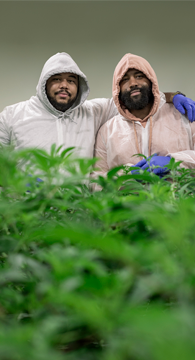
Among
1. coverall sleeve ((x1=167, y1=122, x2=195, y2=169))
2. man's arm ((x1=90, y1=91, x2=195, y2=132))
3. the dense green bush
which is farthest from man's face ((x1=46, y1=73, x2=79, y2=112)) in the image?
the dense green bush

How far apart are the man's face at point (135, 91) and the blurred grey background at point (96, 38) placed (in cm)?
156

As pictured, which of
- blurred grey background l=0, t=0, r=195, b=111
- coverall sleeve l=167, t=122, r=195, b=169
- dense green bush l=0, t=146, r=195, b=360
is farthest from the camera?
blurred grey background l=0, t=0, r=195, b=111

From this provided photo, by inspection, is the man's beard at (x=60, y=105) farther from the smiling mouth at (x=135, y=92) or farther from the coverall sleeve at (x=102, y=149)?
the smiling mouth at (x=135, y=92)

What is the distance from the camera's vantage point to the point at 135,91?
1.93 metres

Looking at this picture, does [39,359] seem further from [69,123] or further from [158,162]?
[69,123]

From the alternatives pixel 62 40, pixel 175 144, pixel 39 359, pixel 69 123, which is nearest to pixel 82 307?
pixel 39 359

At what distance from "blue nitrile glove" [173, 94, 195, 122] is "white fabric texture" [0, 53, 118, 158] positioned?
0.51 meters

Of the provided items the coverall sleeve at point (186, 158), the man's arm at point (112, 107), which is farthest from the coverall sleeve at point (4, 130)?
the coverall sleeve at point (186, 158)

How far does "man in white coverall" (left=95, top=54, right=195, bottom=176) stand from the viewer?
1.78 meters

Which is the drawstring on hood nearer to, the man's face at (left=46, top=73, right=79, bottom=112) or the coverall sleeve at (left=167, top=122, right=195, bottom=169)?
the man's face at (left=46, top=73, right=79, bottom=112)

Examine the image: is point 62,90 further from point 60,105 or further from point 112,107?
point 112,107

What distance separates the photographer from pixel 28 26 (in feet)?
11.3

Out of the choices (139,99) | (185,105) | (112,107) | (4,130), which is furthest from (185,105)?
(4,130)

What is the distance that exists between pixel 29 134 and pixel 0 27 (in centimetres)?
225
